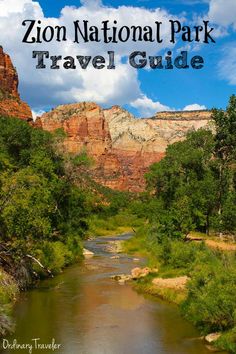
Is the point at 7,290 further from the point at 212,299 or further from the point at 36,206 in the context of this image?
the point at 212,299

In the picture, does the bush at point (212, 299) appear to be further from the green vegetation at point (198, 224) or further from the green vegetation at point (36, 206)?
the green vegetation at point (36, 206)

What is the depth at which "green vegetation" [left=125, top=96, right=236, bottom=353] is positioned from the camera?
73.5ft

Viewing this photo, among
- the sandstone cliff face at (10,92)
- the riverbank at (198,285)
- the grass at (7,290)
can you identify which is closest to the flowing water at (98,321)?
the grass at (7,290)

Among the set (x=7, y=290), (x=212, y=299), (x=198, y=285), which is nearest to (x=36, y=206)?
(x=7, y=290)

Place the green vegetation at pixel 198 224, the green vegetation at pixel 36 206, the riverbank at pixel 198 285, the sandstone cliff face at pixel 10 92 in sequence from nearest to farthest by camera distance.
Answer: the riverbank at pixel 198 285 → the green vegetation at pixel 198 224 → the green vegetation at pixel 36 206 → the sandstone cliff face at pixel 10 92

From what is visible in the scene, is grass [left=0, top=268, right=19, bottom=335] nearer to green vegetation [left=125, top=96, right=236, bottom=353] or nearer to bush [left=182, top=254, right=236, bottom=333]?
green vegetation [left=125, top=96, right=236, bottom=353]

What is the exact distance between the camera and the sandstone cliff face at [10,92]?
387 feet

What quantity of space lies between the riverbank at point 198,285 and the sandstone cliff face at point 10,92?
8368 centimetres

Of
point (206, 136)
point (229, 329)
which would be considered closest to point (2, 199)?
point (229, 329)

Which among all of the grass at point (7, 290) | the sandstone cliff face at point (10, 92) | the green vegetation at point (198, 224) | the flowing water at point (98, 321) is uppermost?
the sandstone cliff face at point (10, 92)

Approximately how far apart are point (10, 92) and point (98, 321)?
111m

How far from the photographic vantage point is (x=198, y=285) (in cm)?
2511

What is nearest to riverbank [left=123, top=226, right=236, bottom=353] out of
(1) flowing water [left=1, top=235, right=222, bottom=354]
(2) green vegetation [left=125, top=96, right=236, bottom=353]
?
(2) green vegetation [left=125, top=96, right=236, bottom=353]

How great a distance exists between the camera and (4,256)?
3072cm
